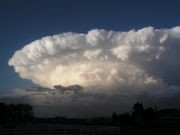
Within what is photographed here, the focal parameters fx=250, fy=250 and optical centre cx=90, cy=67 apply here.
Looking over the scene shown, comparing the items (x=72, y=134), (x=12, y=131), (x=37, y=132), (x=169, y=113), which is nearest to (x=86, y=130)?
(x=72, y=134)

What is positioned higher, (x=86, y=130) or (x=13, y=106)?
(x=13, y=106)

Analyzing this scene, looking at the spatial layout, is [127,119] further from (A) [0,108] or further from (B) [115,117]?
(A) [0,108]

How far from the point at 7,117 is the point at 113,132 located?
49.0 m

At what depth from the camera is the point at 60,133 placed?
2559 cm

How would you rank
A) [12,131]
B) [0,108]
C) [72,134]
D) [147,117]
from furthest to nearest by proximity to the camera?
1. [147,117]
2. [0,108]
3. [72,134]
4. [12,131]

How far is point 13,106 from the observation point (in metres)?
75.6

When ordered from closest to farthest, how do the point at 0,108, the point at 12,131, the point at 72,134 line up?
the point at 12,131, the point at 72,134, the point at 0,108

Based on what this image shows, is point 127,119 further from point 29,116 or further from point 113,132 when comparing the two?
point 113,132

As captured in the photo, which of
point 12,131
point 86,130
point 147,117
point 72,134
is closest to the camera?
point 12,131

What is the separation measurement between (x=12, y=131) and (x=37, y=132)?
2.43 m

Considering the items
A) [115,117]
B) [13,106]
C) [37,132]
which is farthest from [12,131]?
[115,117]

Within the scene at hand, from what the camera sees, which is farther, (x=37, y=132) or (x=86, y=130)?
(x=86, y=130)

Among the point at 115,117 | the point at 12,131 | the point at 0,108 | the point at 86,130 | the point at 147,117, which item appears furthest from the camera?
the point at 115,117

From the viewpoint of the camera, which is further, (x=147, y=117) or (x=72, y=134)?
→ (x=147, y=117)
